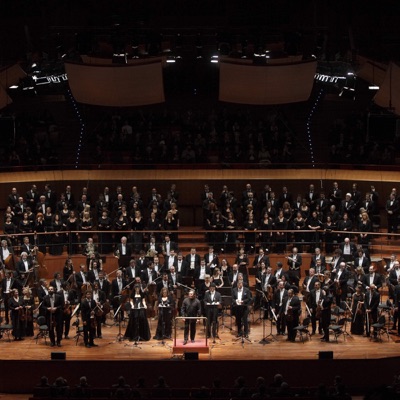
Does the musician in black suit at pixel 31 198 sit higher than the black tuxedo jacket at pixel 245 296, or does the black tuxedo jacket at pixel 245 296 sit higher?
the musician in black suit at pixel 31 198

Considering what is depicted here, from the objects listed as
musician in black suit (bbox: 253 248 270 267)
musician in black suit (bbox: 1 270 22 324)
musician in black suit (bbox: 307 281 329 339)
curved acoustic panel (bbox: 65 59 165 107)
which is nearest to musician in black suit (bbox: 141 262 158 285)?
musician in black suit (bbox: 253 248 270 267)

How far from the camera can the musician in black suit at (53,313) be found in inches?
658

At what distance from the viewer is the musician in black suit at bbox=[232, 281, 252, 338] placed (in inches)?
670

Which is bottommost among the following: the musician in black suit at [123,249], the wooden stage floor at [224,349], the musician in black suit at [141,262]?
the wooden stage floor at [224,349]

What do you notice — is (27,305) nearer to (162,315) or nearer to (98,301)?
(98,301)

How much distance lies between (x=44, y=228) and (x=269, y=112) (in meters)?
7.85

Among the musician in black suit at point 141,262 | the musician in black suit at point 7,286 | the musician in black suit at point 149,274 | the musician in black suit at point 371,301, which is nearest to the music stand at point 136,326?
the musician in black suit at point 149,274

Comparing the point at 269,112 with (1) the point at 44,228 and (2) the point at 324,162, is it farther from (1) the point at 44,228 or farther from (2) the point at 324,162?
(1) the point at 44,228

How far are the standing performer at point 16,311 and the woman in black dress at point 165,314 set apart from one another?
2528 mm

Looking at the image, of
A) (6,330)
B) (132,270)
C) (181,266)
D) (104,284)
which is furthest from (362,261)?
(6,330)

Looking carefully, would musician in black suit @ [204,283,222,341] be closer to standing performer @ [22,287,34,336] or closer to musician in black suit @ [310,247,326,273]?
musician in black suit @ [310,247,326,273]

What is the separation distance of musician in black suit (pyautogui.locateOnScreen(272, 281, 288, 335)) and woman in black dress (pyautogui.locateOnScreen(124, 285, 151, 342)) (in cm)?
242

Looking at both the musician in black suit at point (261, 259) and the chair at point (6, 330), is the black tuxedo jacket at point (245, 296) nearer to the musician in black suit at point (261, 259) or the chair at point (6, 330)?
the musician in black suit at point (261, 259)
